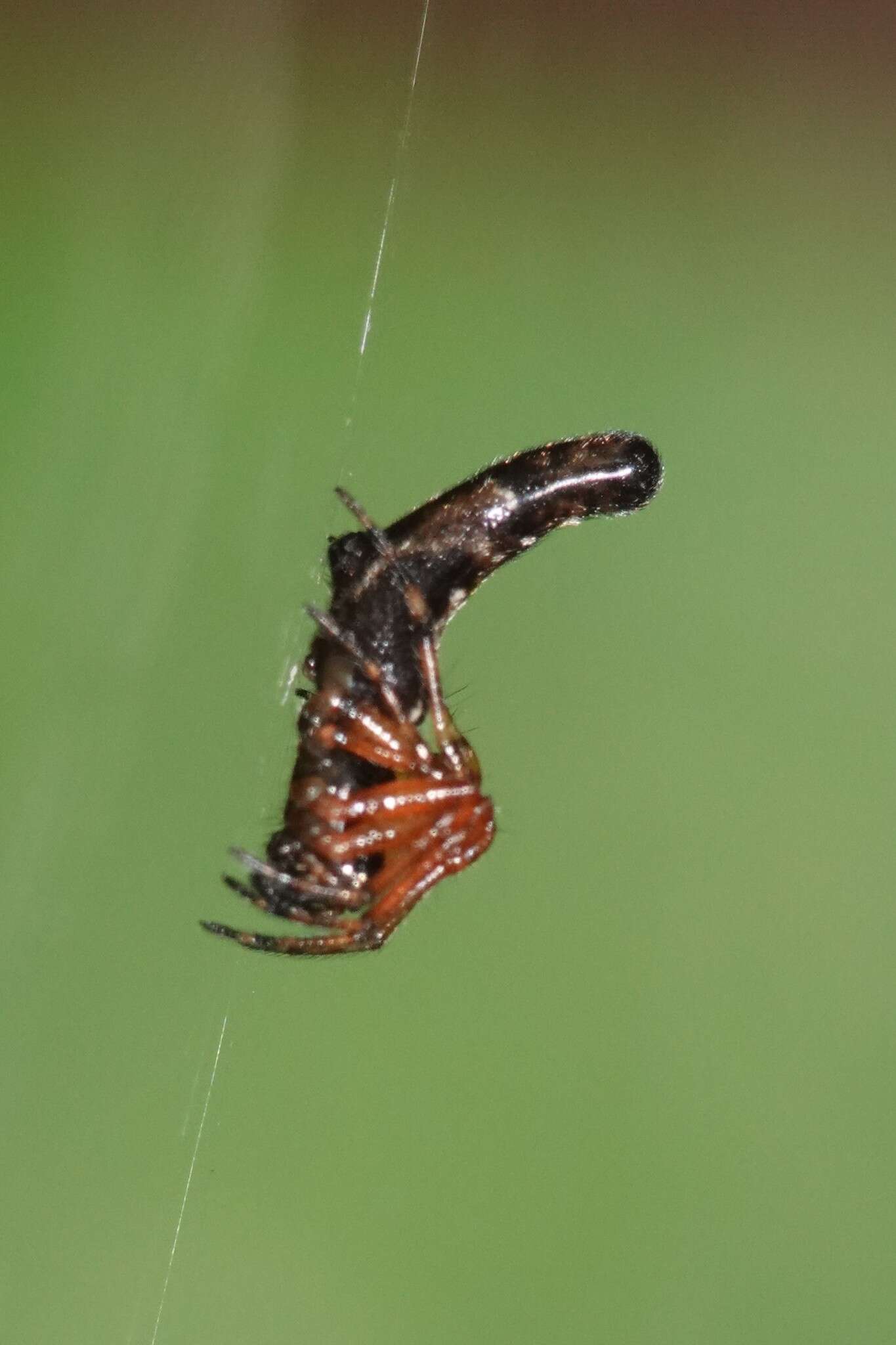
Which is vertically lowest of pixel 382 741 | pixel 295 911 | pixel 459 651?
pixel 295 911

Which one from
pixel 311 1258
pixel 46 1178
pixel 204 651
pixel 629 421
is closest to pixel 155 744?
pixel 204 651

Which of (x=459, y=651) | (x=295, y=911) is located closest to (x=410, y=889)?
(x=295, y=911)

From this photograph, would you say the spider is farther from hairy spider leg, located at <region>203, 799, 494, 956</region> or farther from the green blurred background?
the green blurred background

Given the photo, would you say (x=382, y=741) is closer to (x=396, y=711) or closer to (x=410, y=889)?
(x=396, y=711)

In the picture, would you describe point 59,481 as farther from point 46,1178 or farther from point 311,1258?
point 311,1258

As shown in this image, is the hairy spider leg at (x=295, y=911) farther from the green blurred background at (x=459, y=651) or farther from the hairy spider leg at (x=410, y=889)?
the green blurred background at (x=459, y=651)

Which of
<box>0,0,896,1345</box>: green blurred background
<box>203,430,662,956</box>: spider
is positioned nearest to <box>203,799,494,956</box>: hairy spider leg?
<box>203,430,662,956</box>: spider
